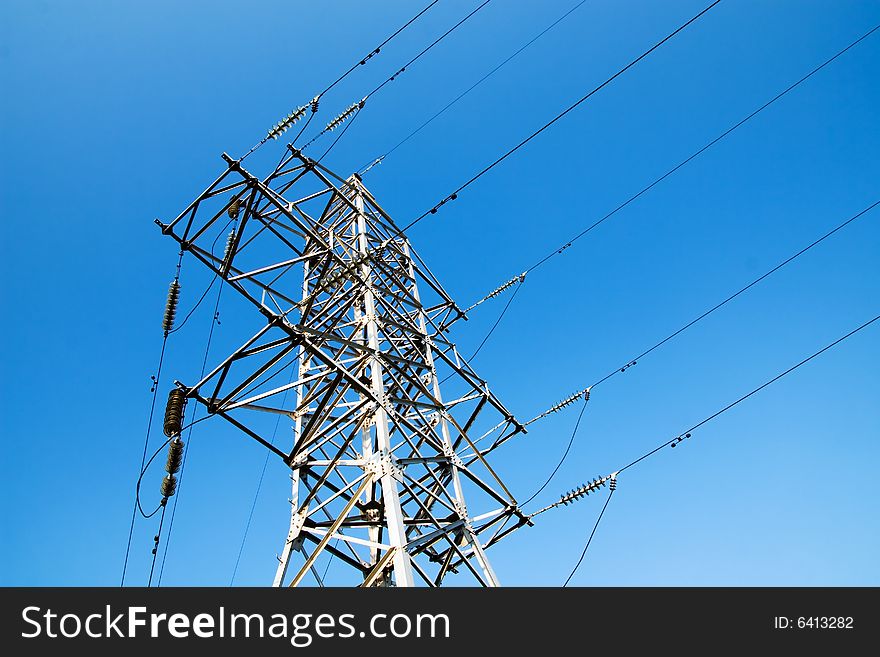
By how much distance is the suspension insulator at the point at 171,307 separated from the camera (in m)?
10.0

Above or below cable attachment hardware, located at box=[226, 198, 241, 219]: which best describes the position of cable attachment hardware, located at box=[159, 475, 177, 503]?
below

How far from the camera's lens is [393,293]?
11.4 m

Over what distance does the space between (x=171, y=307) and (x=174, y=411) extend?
2.46m

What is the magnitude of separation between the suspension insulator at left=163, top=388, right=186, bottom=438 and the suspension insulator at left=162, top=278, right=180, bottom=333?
2.04 metres

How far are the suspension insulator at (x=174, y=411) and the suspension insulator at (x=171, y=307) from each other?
2.04m

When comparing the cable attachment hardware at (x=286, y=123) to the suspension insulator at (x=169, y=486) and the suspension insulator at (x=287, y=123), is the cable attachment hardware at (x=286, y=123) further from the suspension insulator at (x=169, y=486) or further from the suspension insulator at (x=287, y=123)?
the suspension insulator at (x=169, y=486)

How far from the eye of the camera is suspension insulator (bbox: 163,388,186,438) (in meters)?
8.39

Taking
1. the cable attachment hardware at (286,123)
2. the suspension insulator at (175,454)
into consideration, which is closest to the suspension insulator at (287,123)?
the cable attachment hardware at (286,123)

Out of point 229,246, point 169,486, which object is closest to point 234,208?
point 229,246

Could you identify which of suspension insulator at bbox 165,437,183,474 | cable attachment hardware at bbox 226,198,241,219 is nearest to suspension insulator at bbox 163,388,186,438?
suspension insulator at bbox 165,437,183,474

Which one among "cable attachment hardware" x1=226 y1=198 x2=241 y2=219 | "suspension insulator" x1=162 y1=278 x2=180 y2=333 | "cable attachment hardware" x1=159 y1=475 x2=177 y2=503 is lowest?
"cable attachment hardware" x1=159 y1=475 x2=177 y2=503

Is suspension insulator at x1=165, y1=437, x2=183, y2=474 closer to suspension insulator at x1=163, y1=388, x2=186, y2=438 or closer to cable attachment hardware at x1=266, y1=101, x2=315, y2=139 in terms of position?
suspension insulator at x1=163, y1=388, x2=186, y2=438
